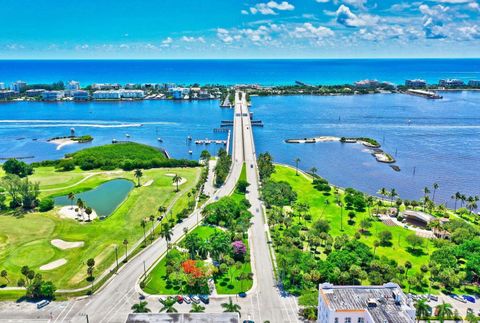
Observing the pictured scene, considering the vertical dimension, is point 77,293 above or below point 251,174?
below

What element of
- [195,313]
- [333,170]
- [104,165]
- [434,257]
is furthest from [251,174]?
[195,313]

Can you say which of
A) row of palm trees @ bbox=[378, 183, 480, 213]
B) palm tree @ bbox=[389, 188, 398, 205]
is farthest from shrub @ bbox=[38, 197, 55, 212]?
palm tree @ bbox=[389, 188, 398, 205]

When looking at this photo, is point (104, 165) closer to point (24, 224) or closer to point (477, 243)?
point (24, 224)

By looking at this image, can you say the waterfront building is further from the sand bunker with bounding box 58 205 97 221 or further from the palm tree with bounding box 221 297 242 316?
the sand bunker with bounding box 58 205 97 221

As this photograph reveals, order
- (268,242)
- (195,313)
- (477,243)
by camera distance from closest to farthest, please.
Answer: (195,313)
(477,243)
(268,242)

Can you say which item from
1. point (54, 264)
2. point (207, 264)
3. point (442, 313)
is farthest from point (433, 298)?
point (54, 264)

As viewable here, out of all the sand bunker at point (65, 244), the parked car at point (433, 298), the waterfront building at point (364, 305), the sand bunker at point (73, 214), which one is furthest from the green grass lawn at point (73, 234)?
the parked car at point (433, 298)

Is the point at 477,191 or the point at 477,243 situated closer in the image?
the point at 477,243
